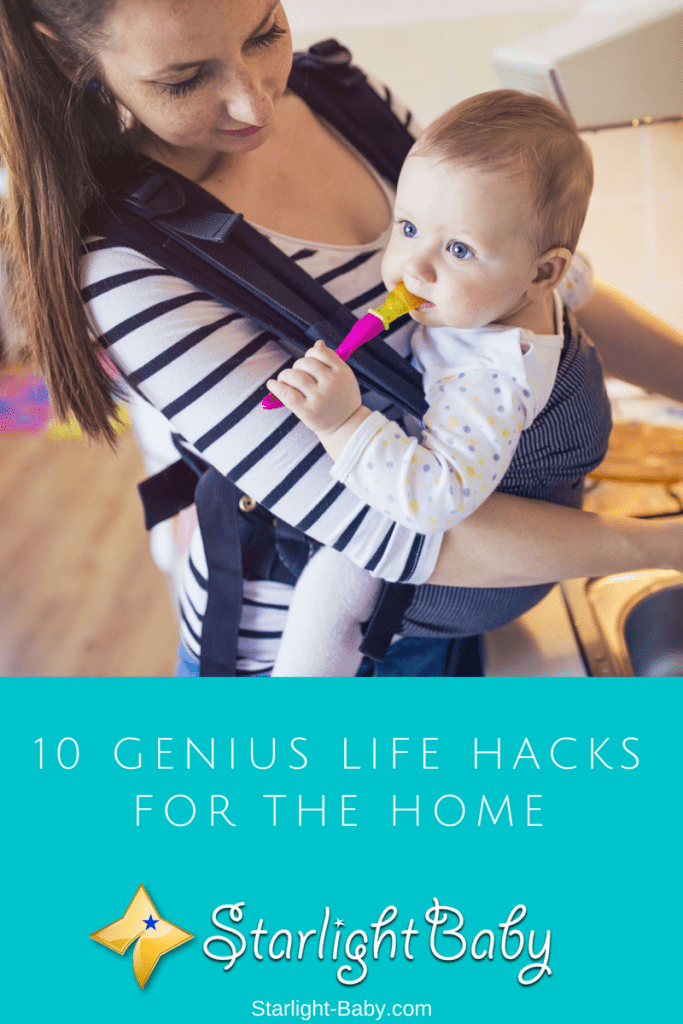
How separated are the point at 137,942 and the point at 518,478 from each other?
456 mm

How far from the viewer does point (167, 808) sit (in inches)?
22.0

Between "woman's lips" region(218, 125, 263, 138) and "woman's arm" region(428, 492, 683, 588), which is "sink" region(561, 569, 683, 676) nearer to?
"woman's arm" region(428, 492, 683, 588)

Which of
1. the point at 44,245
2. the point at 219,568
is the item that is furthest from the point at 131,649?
the point at 44,245

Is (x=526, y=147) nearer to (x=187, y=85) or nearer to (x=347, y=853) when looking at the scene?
(x=187, y=85)

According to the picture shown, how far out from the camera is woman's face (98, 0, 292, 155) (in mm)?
498

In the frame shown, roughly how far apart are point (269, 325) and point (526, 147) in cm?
22

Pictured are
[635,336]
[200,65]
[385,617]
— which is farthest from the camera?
[635,336]

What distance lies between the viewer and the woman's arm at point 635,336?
779 millimetres

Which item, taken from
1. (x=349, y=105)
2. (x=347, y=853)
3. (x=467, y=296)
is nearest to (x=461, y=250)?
(x=467, y=296)

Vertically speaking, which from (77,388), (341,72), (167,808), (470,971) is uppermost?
(341,72)

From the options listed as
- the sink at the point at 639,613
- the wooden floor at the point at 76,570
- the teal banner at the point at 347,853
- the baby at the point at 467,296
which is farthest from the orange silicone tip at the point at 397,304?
the wooden floor at the point at 76,570

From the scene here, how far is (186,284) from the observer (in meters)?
0.58

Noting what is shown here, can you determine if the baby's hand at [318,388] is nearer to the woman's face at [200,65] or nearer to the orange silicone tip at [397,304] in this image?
the orange silicone tip at [397,304]

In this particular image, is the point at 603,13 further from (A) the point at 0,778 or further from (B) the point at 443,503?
(A) the point at 0,778
